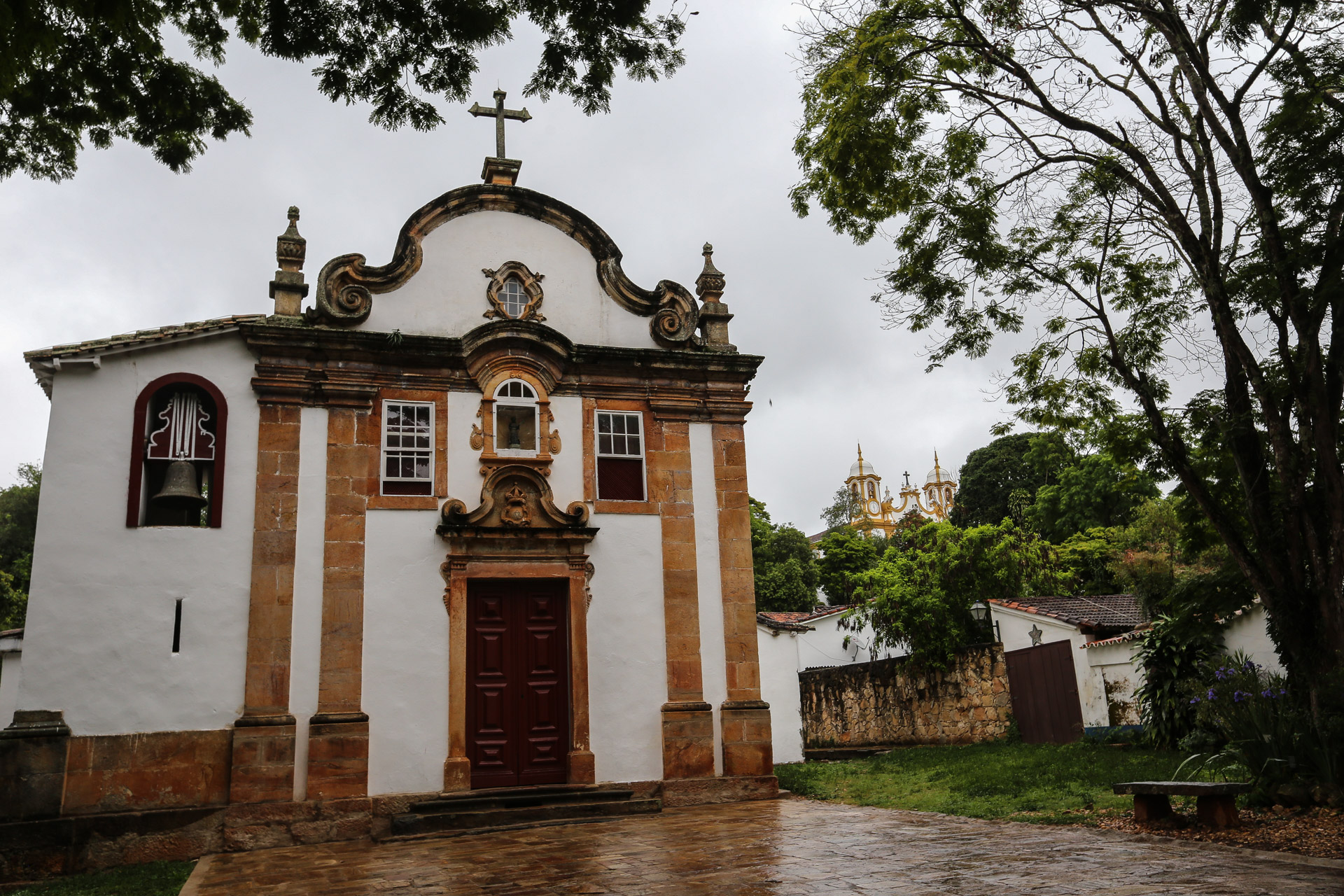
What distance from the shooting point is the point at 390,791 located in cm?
1050

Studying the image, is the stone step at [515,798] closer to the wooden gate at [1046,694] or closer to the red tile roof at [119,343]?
the red tile roof at [119,343]

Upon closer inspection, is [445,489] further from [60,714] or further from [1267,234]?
[1267,234]

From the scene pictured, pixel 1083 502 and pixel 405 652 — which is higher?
pixel 1083 502

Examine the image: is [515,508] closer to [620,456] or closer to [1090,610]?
[620,456]

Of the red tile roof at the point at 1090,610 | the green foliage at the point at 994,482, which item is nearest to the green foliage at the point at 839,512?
the green foliage at the point at 994,482

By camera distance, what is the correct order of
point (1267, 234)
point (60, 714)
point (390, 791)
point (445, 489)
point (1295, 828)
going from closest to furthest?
A: point (1295, 828), point (1267, 234), point (60, 714), point (390, 791), point (445, 489)

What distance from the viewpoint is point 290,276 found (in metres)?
11.7

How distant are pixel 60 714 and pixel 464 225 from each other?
6.94 meters

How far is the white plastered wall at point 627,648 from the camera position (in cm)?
1130

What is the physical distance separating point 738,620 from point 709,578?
0.62 metres

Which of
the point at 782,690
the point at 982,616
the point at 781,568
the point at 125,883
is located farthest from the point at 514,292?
the point at 781,568

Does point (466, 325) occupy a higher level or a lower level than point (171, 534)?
higher

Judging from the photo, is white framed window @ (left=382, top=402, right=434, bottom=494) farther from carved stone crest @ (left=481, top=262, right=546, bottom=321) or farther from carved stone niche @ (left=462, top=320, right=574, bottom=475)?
carved stone crest @ (left=481, top=262, right=546, bottom=321)

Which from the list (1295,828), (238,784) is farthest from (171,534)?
(1295,828)
